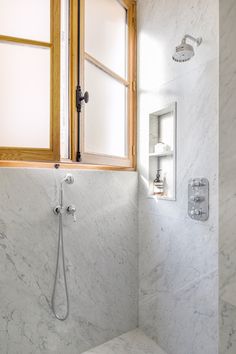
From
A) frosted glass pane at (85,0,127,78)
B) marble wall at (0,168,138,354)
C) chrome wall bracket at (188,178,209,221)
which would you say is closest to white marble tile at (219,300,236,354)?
chrome wall bracket at (188,178,209,221)

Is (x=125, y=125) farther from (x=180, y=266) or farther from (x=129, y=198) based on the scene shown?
(x=180, y=266)

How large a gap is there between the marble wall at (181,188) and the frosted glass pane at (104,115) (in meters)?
0.16

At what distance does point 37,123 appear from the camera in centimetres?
150

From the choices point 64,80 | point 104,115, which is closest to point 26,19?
point 64,80

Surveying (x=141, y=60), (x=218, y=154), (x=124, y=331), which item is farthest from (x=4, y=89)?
(x=124, y=331)

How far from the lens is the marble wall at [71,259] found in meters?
1.43

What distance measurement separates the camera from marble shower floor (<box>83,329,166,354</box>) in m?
1.74

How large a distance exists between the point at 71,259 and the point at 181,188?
0.83m

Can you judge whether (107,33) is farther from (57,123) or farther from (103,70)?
(57,123)

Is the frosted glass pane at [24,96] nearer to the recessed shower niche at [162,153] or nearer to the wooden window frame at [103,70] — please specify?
the wooden window frame at [103,70]

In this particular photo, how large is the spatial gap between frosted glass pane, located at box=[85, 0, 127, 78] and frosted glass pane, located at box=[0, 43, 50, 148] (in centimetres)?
38

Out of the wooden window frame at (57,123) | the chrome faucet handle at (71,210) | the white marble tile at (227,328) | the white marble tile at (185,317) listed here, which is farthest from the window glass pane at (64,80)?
the white marble tile at (227,328)

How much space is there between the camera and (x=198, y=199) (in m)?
1.45

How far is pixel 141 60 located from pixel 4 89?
1.07 m
